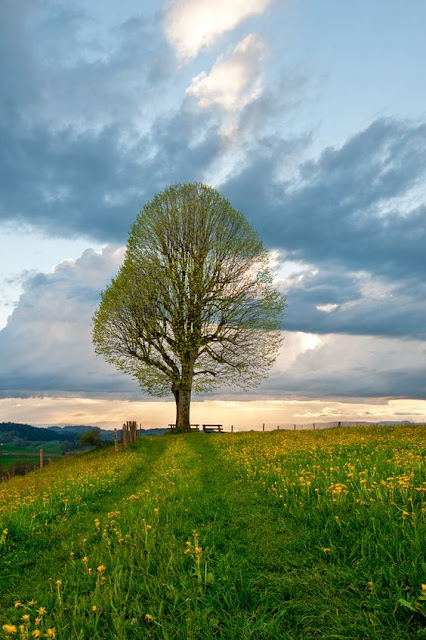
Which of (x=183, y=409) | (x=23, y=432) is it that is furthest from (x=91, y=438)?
(x=23, y=432)

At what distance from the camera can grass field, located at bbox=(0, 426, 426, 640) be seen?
408cm

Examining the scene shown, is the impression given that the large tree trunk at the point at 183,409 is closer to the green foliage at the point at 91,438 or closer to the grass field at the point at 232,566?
the green foliage at the point at 91,438

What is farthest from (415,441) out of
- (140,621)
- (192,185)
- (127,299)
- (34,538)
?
(192,185)

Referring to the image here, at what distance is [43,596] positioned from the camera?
5.24 meters

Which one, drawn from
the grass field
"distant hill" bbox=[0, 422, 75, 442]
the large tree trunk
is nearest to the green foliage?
the large tree trunk

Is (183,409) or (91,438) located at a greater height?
(183,409)

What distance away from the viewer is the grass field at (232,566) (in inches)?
161

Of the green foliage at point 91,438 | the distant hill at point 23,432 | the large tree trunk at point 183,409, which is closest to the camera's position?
the large tree trunk at point 183,409

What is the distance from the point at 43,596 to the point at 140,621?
173 centimetres

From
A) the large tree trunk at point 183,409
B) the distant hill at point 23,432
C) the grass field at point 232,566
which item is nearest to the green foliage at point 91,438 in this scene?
the large tree trunk at point 183,409

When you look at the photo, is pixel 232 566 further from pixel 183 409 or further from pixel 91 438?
pixel 91 438

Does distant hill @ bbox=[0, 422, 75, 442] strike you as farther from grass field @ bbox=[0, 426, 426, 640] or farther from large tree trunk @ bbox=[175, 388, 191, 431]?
grass field @ bbox=[0, 426, 426, 640]

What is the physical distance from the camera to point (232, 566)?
532 centimetres

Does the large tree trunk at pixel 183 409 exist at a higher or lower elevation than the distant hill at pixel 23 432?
higher
